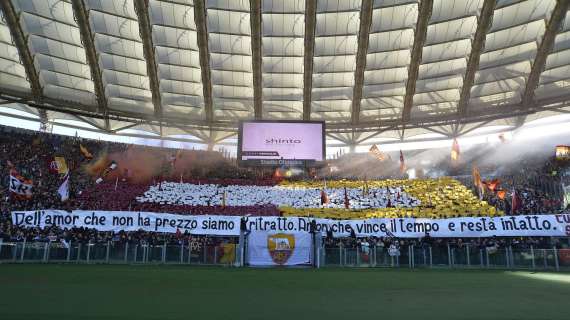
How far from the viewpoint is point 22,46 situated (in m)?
33.8

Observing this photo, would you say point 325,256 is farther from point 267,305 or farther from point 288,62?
point 288,62

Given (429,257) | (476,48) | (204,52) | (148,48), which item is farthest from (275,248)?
(476,48)

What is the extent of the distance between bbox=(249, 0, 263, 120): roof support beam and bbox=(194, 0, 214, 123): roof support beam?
11.1 ft

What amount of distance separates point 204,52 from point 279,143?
9.25 meters

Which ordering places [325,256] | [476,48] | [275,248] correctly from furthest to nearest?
[476,48] < [325,256] < [275,248]

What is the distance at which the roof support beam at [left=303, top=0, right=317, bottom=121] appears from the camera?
31.8m

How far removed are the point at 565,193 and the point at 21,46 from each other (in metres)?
41.6

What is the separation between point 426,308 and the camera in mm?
6316

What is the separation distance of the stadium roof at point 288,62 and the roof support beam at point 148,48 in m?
0.09

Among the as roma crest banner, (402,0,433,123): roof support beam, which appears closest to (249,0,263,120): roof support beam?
(402,0,433,123): roof support beam

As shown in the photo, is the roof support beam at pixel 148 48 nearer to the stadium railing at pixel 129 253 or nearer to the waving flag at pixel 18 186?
the waving flag at pixel 18 186

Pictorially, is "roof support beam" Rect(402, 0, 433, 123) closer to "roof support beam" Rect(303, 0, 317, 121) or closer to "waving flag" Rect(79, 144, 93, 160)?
"roof support beam" Rect(303, 0, 317, 121)

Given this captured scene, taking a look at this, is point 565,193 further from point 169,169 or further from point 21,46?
point 21,46

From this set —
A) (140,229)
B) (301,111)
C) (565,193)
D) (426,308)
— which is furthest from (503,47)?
(426,308)
